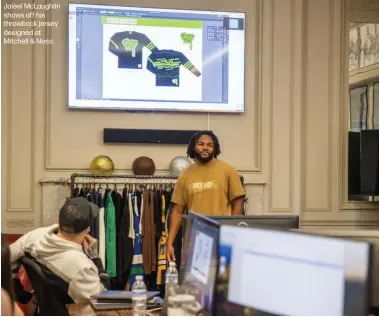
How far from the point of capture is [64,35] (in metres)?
4.43

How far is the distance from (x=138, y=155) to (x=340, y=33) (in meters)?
2.10

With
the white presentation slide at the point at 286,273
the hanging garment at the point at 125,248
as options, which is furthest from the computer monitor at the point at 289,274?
the hanging garment at the point at 125,248

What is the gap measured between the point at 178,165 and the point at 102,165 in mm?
606

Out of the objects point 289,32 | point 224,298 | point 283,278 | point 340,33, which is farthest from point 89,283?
point 340,33

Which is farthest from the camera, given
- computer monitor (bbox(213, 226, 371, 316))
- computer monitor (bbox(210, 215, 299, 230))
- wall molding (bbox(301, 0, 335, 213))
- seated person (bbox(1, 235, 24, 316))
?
wall molding (bbox(301, 0, 335, 213))

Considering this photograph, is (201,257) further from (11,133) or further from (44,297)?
(11,133)

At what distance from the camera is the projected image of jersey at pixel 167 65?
4516 millimetres

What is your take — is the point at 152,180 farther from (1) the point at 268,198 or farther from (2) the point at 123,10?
(2) the point at 123,10

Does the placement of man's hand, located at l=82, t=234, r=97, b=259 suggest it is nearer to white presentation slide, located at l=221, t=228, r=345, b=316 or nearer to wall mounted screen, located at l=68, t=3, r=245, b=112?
white presentation slide, located at l=221, t=228, r=345, b=316

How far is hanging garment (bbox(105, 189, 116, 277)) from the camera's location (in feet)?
13.3

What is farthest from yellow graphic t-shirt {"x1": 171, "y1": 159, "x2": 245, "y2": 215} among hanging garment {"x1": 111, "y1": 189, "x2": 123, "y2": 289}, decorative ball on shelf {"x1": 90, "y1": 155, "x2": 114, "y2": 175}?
decorative ball on shelf {"x1": 90, "y1": 155, "x2": 114, "y2": 175}

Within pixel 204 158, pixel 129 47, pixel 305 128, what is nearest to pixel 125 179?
pixel 204 158

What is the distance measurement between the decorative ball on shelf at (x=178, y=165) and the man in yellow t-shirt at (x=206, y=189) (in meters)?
0.54

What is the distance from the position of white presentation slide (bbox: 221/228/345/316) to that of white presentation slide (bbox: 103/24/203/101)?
9.82 feet
